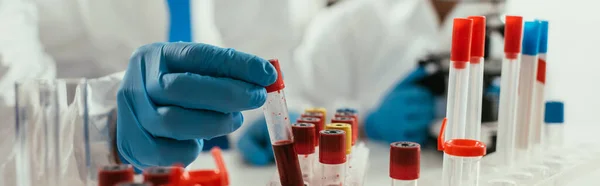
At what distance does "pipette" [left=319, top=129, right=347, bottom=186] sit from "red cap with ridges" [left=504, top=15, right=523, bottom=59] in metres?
0.30

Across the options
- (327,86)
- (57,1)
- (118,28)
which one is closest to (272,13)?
(327,86)

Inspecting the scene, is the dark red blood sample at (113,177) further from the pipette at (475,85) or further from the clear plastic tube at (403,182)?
the pipette at (475,85)

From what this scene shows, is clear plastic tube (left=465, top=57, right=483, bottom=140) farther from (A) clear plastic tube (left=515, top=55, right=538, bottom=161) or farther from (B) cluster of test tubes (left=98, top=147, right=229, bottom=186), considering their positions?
(B) cluster of test tubes (left=98, top=147, right=229, bottom=186)

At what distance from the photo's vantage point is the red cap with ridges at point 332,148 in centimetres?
65

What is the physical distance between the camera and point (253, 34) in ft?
5.35

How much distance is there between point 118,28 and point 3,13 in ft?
0.93

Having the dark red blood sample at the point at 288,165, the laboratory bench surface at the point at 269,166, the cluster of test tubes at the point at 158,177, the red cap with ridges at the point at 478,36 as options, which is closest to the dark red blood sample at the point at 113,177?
the cluster of test tubes at the point at 158,177

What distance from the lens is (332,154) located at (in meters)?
0.66

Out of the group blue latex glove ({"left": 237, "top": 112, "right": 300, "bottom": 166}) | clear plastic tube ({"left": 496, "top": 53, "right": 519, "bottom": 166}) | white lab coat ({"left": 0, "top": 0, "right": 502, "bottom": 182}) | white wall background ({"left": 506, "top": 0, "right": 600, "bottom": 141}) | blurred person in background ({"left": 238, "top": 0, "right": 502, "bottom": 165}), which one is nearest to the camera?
clear plastic tube ({"left": 496, "top": 53, "right": 519, "bottom": 166})

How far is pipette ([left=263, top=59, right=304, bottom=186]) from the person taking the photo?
0.67 m

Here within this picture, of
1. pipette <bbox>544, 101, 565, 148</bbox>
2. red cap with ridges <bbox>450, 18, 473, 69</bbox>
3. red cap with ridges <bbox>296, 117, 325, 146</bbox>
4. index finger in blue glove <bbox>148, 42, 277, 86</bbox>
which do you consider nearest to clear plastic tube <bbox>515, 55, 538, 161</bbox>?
pipette <bbox>544, 101, 565, 148</bbox>

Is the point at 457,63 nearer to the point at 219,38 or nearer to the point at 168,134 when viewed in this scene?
the point at 168,134

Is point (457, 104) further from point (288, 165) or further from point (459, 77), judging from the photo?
point (288, 165)

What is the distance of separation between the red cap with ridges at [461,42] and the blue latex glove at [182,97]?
0.22 m
